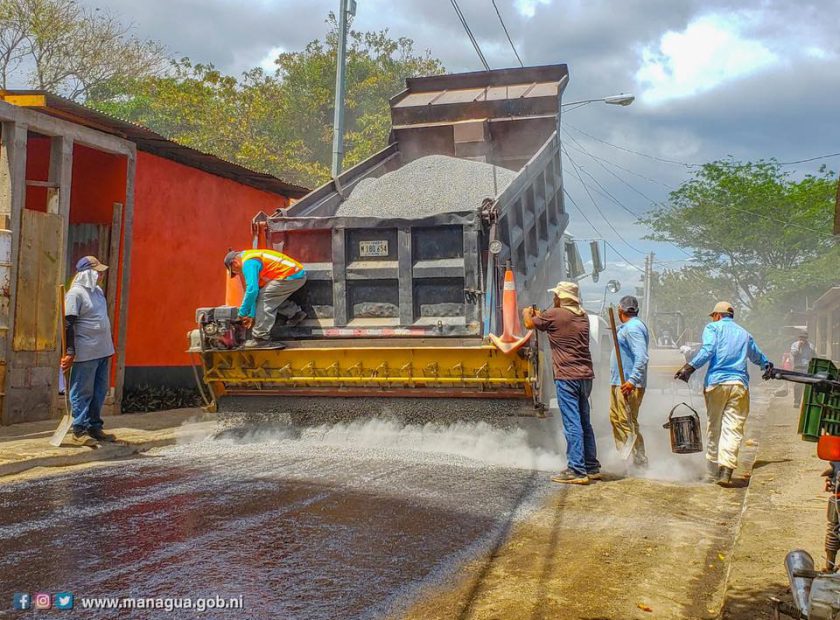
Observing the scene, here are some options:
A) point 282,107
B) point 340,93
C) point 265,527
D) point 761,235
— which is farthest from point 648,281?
point 265,527

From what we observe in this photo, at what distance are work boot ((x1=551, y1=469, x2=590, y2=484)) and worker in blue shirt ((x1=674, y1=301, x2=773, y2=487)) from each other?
122 centimetres

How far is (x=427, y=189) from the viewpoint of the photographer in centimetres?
941

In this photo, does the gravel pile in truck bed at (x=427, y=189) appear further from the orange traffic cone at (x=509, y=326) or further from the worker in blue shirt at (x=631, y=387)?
the worker in blue shirt at (x=631, y=387)

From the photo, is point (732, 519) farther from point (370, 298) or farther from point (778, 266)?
point (778, 266)

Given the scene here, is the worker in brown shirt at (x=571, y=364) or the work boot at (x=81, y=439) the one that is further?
the work boot at (x=81, y=439)

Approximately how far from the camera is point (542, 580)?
388cm

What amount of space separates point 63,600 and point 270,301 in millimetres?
4638

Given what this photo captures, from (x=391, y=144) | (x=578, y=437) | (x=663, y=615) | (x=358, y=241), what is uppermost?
(x=391, y=144)

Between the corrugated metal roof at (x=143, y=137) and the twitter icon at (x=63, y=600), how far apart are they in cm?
692

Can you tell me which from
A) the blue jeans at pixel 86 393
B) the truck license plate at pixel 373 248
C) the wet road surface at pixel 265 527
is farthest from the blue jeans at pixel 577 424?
the blue jeans at pixel 86 393

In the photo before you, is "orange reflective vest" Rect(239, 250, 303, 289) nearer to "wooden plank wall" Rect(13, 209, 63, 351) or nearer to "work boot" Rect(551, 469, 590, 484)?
"wooden plank wall" Rect(13, 209, 63, 351)

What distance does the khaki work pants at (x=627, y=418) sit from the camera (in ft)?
23.7

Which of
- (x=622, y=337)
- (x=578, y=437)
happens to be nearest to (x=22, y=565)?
(x=578, y=437)

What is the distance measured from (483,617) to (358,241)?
513 centimetres
